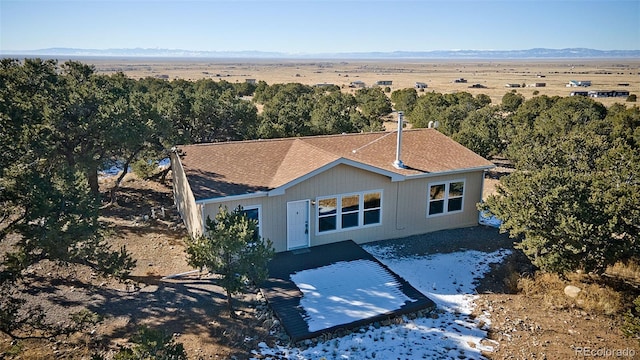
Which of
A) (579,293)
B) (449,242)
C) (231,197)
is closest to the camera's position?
(579,293)

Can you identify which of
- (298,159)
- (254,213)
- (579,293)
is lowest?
(579,293)

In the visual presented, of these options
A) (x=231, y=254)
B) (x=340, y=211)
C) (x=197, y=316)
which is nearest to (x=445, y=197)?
(x=340, y=211)

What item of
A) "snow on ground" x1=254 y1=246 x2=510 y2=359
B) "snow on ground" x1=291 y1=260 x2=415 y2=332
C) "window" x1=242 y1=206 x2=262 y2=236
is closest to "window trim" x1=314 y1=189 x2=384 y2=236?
"snow on ground" x1=291 y1=260 x2=415 y2=332

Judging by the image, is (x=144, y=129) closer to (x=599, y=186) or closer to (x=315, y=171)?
(x=315, y=171)

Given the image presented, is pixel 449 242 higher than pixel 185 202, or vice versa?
pixel 185 202

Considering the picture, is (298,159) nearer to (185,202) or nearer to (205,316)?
(185,202)

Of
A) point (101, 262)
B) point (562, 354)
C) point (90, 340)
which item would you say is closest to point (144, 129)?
point (101, 262)
